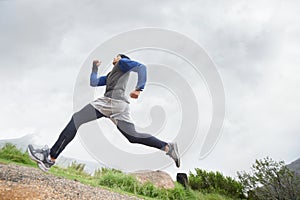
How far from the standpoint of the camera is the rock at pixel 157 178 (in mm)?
10773

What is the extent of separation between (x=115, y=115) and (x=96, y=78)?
0.92 meters

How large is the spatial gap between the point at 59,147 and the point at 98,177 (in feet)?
18.0

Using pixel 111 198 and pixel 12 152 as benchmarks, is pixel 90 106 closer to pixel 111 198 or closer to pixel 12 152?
pixel 111 198

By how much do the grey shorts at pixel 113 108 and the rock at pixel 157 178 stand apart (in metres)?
5.60

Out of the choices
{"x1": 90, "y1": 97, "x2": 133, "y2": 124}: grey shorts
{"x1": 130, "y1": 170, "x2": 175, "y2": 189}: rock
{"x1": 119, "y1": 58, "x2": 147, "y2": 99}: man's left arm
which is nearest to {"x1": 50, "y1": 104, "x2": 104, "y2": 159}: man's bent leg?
{"x1": 90, "y1": 97, "x2": 133, "y2": 124}: grey shorts

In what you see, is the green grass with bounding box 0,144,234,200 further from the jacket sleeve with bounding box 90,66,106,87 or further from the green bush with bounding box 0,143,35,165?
the jacket sleeve with bounding box 90,66,106,87

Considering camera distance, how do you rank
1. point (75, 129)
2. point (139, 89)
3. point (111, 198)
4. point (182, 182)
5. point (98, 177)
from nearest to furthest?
point (139, 89)
point (75, 129)
point (111, 198)
point (98, 177)
point (182, 182)

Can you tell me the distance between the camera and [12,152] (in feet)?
31.4

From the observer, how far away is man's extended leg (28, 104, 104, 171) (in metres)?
5.05

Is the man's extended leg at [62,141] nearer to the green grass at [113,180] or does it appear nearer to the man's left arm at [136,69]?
the man's left arm at [136,69]

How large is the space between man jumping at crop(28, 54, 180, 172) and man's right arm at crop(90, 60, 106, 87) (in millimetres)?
163

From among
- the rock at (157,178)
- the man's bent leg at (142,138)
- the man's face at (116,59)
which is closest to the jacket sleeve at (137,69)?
the man's face at (116,59)

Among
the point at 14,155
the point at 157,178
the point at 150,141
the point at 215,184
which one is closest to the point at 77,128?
the point at 150,141

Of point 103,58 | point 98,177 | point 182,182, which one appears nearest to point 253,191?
point 182,182
